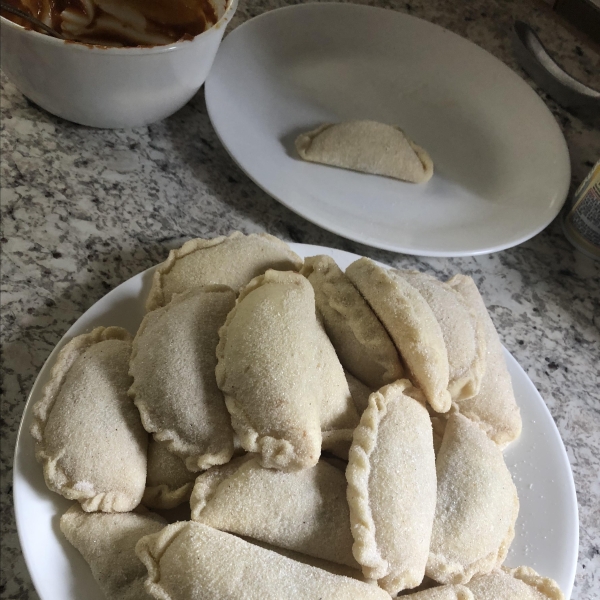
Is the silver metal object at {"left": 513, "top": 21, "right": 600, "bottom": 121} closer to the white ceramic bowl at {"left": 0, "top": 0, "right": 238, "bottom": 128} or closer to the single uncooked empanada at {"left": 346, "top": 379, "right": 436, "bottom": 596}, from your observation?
the white ceramic bowl at {"left": 0, "top": 0, "right": 238, "bottom": 128}

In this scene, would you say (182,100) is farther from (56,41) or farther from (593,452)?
(593,452)

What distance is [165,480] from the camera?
635 millimetres

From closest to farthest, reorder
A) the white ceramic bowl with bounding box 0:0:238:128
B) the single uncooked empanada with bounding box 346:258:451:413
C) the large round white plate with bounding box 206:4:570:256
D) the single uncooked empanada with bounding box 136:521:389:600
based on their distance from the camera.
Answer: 1. the single uncooked empanada with bounding box 136:521:389:600
2. the single uncooked empanada with bounding box 346:258:451:413
3. the white ceramic bowl with bounding box 0:0:238:128
4. the large round white plate with bounding box 206:4:570:256

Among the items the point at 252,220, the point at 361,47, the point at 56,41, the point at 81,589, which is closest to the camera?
the point at 81,589

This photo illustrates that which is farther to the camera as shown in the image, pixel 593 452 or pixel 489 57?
pixel 489 57

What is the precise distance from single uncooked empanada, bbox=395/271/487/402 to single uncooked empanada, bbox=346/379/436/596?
81 mm

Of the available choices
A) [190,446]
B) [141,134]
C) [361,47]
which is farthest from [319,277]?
[361,47]

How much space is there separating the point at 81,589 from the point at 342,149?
30.0 inches

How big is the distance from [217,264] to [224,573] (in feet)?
1.28

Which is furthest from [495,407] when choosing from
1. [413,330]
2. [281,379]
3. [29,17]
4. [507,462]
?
[29,17]

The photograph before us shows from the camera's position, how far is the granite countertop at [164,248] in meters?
0.82

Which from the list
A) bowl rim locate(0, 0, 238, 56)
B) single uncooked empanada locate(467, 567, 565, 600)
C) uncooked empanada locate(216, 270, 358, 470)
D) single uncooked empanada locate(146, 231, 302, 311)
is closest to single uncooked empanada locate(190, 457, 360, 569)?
uncooked empanada locate(216, 270, 358, 470)

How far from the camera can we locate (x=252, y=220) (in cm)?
98

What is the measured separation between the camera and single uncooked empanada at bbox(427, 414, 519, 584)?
62cm
